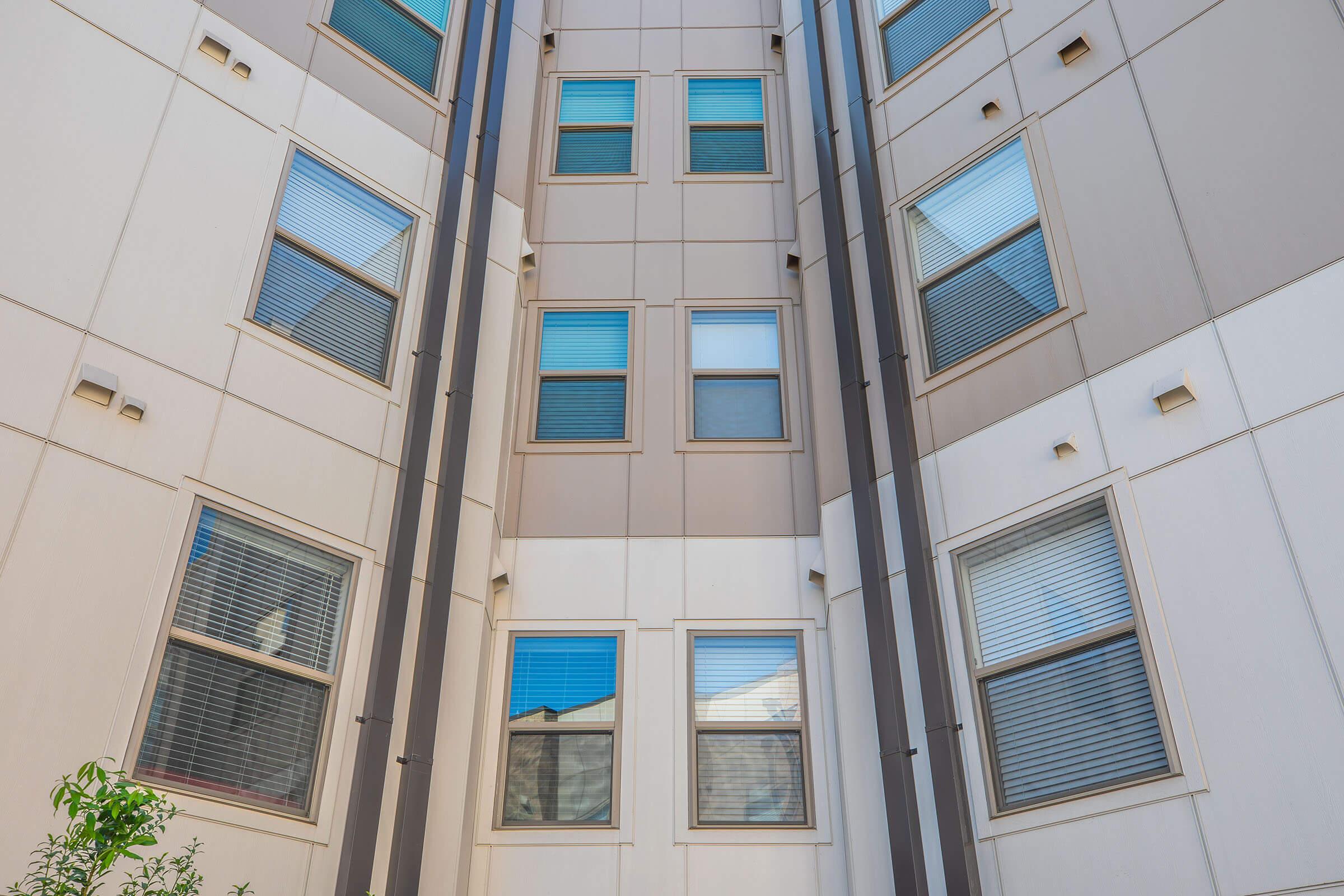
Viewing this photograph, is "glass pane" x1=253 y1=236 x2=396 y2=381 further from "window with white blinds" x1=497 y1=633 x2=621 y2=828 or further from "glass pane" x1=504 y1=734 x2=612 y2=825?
"glass pane" x1=504 y1=734 x2=612 y2=825

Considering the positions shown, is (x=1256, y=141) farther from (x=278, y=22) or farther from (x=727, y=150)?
(x=278, y=22)

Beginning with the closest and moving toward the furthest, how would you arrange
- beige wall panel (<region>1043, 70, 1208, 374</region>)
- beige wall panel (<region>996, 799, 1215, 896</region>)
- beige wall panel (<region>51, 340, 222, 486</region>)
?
beige wall panel (<region>996, 799, 1215, 896</region>) → beige wall panel (<region>51, 340, 222, 486</region>) → beige wall panel (<region>1043, 70, 1208, 374</region>)

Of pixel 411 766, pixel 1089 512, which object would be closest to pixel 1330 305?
pixel 1089 512

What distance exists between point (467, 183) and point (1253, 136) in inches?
226

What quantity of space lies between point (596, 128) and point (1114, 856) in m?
7.97

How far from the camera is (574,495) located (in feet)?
28.2

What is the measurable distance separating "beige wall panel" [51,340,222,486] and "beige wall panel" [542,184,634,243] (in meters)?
4.21

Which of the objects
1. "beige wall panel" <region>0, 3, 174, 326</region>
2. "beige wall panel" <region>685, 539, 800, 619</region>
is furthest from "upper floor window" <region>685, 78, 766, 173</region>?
"beige wall panel" <region>0, 3, 174, 326</region>

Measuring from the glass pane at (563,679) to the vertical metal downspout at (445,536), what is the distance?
856 mm

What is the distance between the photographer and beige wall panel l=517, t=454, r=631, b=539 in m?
8.44

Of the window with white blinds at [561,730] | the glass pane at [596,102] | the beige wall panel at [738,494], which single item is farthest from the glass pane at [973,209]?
the window with white blinds at [561,730]

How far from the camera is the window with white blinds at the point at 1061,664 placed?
19.2 ft

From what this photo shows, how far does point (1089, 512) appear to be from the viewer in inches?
254

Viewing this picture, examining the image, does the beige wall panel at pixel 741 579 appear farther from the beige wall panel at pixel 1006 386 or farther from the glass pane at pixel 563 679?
the beige wall panel at pixel 1006 386
